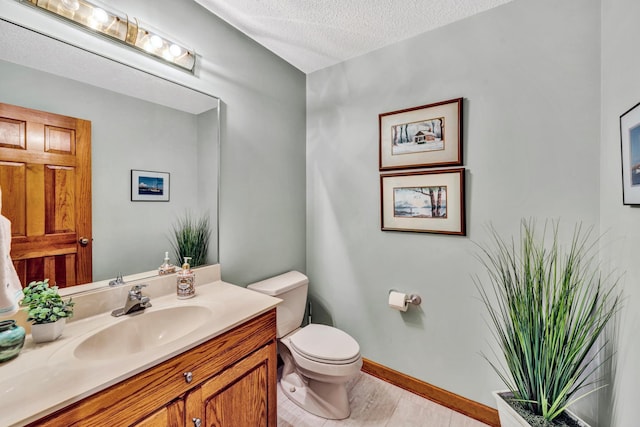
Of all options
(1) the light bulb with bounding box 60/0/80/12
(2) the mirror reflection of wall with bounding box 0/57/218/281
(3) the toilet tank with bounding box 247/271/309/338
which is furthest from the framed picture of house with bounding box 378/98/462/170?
(1) the light bulb with bounding box 60/0/80/12

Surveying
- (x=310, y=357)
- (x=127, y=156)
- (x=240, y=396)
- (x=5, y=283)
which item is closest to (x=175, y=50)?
(x=127, y=156)

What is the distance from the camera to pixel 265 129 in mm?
1940

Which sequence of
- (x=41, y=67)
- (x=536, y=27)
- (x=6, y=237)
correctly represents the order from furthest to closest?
(x=536, y=27) < (x=41, y=67) < (x=6, y=237)

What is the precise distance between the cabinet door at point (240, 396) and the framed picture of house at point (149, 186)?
910 millimetres

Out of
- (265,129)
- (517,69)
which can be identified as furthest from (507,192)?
(265,129)

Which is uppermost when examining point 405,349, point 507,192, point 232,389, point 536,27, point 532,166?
point 536,27

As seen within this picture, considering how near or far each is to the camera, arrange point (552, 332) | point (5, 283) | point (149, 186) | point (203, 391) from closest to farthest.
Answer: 1. point (5, 283)
2. point (203, 391)
3. point (552, 332)
4. point (149, 186)

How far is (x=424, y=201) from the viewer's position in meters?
1.73

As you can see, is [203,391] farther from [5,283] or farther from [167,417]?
[5,283]

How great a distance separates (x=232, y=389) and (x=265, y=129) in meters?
1.61

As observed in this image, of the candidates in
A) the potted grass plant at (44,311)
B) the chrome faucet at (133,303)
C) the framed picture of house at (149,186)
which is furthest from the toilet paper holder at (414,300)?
the potted grass plant at (44,311)

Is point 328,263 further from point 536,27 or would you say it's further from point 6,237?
point 536,27

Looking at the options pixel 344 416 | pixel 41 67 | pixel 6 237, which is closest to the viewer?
pixel 6 237

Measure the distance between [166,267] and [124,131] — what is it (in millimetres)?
703
